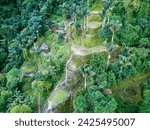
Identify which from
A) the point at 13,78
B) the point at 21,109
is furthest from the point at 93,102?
the point at 13,78

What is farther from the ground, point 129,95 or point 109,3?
point 109,3

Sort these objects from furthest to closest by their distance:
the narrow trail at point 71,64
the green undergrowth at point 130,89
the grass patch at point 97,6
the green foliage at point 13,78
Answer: the grass patch at point 97,6 → the green foliage at point 13,78 → the narrow trail at point 71,64 → the green undergrowth at point 130,89

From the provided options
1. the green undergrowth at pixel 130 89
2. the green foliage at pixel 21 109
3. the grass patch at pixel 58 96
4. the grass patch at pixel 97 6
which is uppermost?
the grass patch at pixel 97 6

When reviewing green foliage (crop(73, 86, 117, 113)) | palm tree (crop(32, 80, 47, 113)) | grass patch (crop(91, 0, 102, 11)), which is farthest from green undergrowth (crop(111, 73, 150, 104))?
grass patch (crop(91, 0, 102, 11))

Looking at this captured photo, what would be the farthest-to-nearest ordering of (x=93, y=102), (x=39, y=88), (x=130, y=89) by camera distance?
(x=39, y=88), (x=130, y=89), (x=93, y=102)

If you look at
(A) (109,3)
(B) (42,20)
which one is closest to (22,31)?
(B) (42,20)

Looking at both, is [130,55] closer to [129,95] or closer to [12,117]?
[129,95]

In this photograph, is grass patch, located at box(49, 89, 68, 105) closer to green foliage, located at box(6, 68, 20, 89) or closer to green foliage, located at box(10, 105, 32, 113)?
green foliage, located at box(10, 105, 32, 113)

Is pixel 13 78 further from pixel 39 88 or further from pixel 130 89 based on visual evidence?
pixel 130 89

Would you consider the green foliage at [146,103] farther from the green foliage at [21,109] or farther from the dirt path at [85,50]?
the green foliage at [21,109]

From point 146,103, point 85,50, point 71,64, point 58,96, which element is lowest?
point 58,96

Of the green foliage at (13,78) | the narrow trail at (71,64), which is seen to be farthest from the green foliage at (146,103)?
the green foliage at (13,78)
